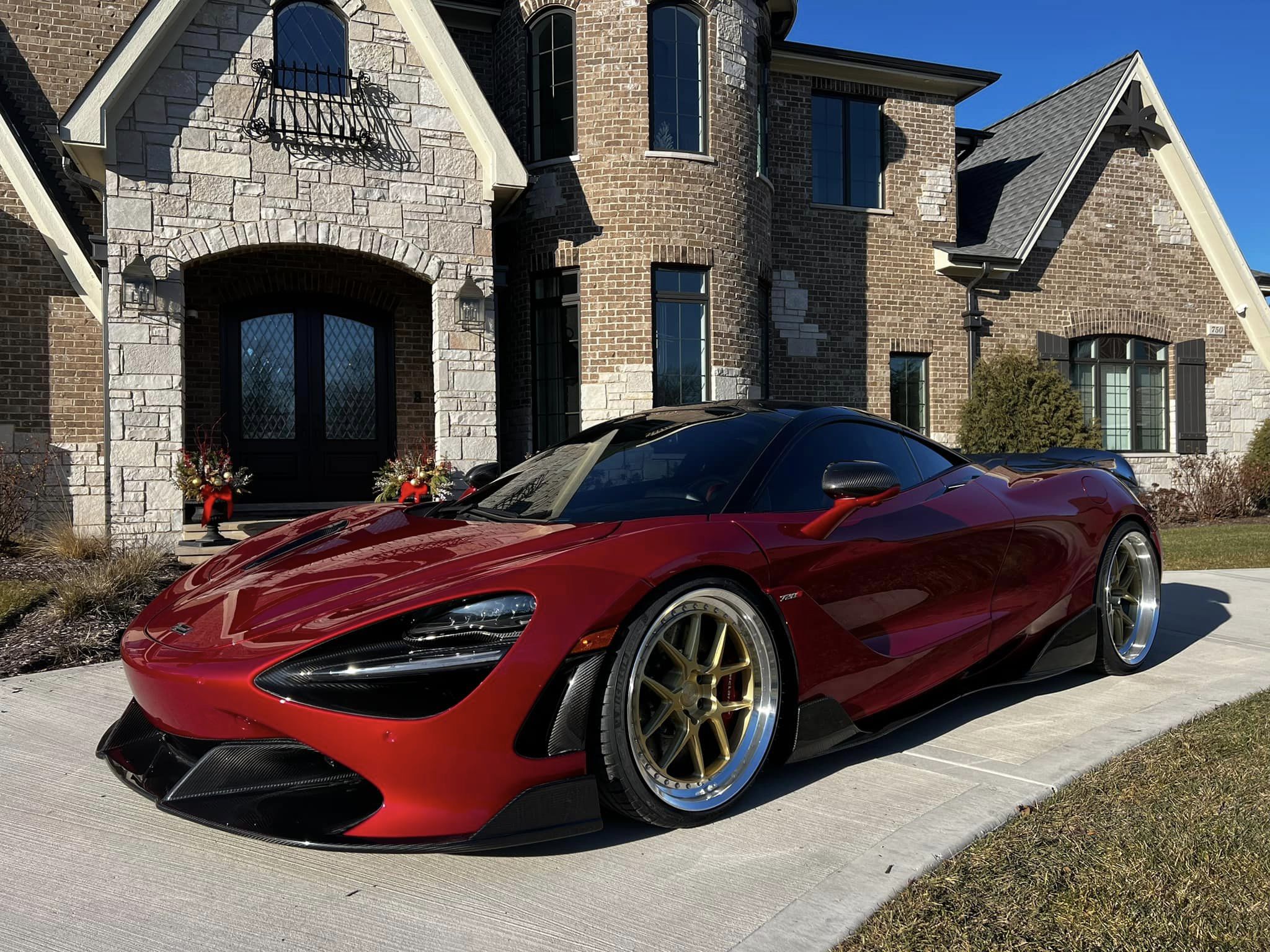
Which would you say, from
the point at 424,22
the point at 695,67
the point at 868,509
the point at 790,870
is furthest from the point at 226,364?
the point at 790,870

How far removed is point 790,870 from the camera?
262cm

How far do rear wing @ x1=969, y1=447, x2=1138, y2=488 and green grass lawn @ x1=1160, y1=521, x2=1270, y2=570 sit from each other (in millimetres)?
4166

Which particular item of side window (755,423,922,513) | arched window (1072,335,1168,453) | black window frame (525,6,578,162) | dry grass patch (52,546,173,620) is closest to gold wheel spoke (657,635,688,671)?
side window (755,423,922,513)

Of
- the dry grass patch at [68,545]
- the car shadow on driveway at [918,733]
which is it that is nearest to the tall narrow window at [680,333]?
the dry grass patch at [68,545]

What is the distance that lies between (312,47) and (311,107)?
720mm

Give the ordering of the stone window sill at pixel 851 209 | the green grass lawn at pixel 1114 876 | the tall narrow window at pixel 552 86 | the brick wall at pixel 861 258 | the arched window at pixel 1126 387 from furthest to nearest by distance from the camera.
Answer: the arched window at pixel 1126 387 → the stone window sill at pixel 851 209 → the brick wall at pixel 861 258 → the tall narrow window at pixel 552 86 → the green grass lawn at pixel 1114 876

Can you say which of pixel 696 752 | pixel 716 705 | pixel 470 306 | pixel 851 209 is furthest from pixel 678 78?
pixel 696 752

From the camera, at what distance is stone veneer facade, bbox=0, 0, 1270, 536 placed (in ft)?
30.8

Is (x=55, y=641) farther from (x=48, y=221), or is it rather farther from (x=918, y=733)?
(x=48, y=221)

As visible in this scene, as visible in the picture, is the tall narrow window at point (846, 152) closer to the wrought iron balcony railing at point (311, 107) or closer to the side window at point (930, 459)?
the wrought iron balcony railing at point (311, 107)

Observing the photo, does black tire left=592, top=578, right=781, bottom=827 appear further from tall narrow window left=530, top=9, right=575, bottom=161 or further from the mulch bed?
tall narrow window left=530, top=9, right=575, bottom=161

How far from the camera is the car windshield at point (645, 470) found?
11.0 feet

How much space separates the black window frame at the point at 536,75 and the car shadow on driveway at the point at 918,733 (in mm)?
8658

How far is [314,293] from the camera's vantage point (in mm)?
12047
